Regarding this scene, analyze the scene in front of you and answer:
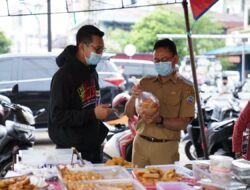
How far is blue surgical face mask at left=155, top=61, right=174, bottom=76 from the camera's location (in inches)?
121

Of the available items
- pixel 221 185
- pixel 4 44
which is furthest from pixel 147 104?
pixel 4 44

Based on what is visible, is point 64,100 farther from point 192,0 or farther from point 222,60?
point 222,60

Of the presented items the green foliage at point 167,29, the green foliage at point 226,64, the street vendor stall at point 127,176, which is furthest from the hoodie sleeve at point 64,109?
the green foliage at point 226,64

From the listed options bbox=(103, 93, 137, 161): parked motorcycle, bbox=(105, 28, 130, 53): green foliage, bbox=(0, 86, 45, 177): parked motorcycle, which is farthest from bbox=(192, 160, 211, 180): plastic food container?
bbox=(105, 28, 130, 53): green foliage

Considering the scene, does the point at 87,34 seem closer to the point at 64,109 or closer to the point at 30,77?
the point at 64,109

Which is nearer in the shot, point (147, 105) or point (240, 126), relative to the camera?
point (147, 105)

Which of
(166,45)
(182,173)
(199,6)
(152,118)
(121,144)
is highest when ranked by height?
(199,6)

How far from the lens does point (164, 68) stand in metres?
3.09

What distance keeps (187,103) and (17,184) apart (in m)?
1.57

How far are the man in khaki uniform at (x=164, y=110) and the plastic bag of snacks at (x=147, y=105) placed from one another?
0.12 metres

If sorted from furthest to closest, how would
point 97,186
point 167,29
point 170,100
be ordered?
point 167,29 → point 170,100 → point 97,186

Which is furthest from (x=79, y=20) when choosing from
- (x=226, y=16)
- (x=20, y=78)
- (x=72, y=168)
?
(x=226, y=16)

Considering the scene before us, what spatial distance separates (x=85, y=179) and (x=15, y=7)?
2.36 metres

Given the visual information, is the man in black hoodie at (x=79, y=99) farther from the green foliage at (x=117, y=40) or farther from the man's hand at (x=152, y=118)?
the green foliage at (x=117, y=40)
